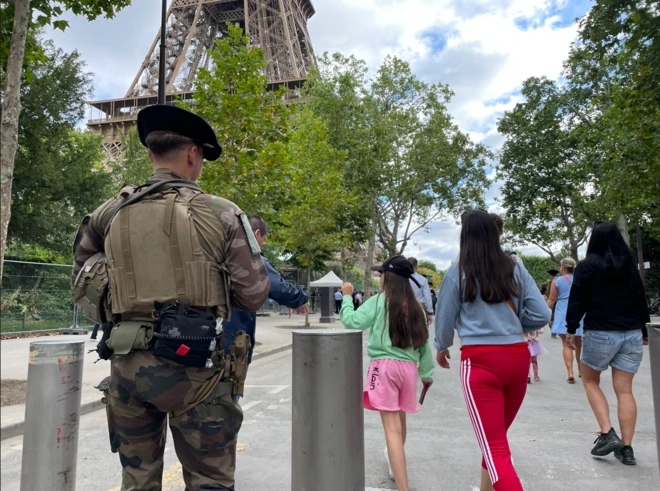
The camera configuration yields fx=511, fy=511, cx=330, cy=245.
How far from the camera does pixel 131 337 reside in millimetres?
2025

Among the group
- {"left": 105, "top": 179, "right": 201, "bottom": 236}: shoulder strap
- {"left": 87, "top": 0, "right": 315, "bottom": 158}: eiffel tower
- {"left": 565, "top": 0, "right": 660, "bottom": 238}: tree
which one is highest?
{"left": 87, "top": 0, "right": 315, "bottom": 158}: eiffel tower

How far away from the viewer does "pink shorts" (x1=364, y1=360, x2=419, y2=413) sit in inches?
139

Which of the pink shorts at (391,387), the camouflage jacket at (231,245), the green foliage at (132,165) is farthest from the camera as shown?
the green foliage at (132,165)

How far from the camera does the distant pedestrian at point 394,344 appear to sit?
3553 millimetres

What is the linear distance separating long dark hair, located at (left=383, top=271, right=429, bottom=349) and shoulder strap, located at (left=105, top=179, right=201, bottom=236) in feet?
6.08

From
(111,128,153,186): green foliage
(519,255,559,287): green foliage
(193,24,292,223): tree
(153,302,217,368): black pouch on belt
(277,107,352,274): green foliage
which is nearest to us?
(153,302,217,368): black pouch on belt

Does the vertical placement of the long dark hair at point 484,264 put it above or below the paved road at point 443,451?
above

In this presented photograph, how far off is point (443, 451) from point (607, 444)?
4.45 ft

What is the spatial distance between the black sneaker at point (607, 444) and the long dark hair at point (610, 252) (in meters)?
1.32

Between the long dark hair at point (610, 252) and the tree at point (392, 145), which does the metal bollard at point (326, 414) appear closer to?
the long dark hair at point (610, 252)

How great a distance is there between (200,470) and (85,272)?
986 millimetres

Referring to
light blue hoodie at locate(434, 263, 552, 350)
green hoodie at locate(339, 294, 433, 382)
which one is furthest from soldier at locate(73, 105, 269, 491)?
green hoodie at locate(339, 294, 433, 382)

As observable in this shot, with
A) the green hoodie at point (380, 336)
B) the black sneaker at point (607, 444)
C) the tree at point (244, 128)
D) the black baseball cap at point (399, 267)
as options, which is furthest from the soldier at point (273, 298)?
the tree at point (244, 128)

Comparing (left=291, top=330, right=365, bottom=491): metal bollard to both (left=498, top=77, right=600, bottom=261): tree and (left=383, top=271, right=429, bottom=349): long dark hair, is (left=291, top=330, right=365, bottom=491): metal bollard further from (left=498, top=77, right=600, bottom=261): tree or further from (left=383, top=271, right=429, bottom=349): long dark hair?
(left=498, top=77, right=600, bottom=261): tree
